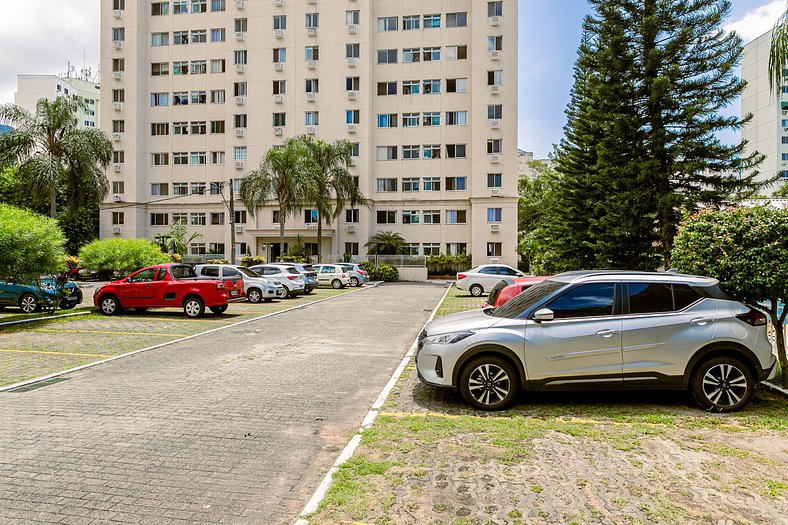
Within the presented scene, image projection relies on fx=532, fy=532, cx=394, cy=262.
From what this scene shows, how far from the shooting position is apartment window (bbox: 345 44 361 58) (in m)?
46.9

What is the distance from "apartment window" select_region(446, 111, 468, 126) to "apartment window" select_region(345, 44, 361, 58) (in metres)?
9.51

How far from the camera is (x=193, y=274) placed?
17.8 m

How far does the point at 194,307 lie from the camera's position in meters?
16.5

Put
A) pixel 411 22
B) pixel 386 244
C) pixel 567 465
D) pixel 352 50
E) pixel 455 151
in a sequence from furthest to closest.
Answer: pixel 411 22, pixel 352 50, pixel 455 151, pixel 386 244, pixel 567 465

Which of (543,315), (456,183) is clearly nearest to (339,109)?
(456,183)

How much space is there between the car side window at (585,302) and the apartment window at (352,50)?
44656 millimetres

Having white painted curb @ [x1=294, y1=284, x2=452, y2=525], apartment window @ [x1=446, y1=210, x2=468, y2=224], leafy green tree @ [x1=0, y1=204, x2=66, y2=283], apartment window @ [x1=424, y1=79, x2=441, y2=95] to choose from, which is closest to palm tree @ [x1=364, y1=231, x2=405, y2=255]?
apartment window @ [x1=446, y1=210, x2=468, y2=224]

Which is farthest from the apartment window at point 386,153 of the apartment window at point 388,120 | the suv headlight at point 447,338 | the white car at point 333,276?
the suv headlight at point 447,338

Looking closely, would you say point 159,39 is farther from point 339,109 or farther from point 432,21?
point 432,21

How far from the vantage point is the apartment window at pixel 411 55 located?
47375 mm

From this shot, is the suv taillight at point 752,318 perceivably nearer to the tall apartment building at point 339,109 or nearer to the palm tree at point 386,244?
the tall apartment building at point 339,109

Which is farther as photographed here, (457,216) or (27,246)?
(457,216)

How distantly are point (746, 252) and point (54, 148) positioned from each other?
34286mm

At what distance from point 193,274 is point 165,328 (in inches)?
157
